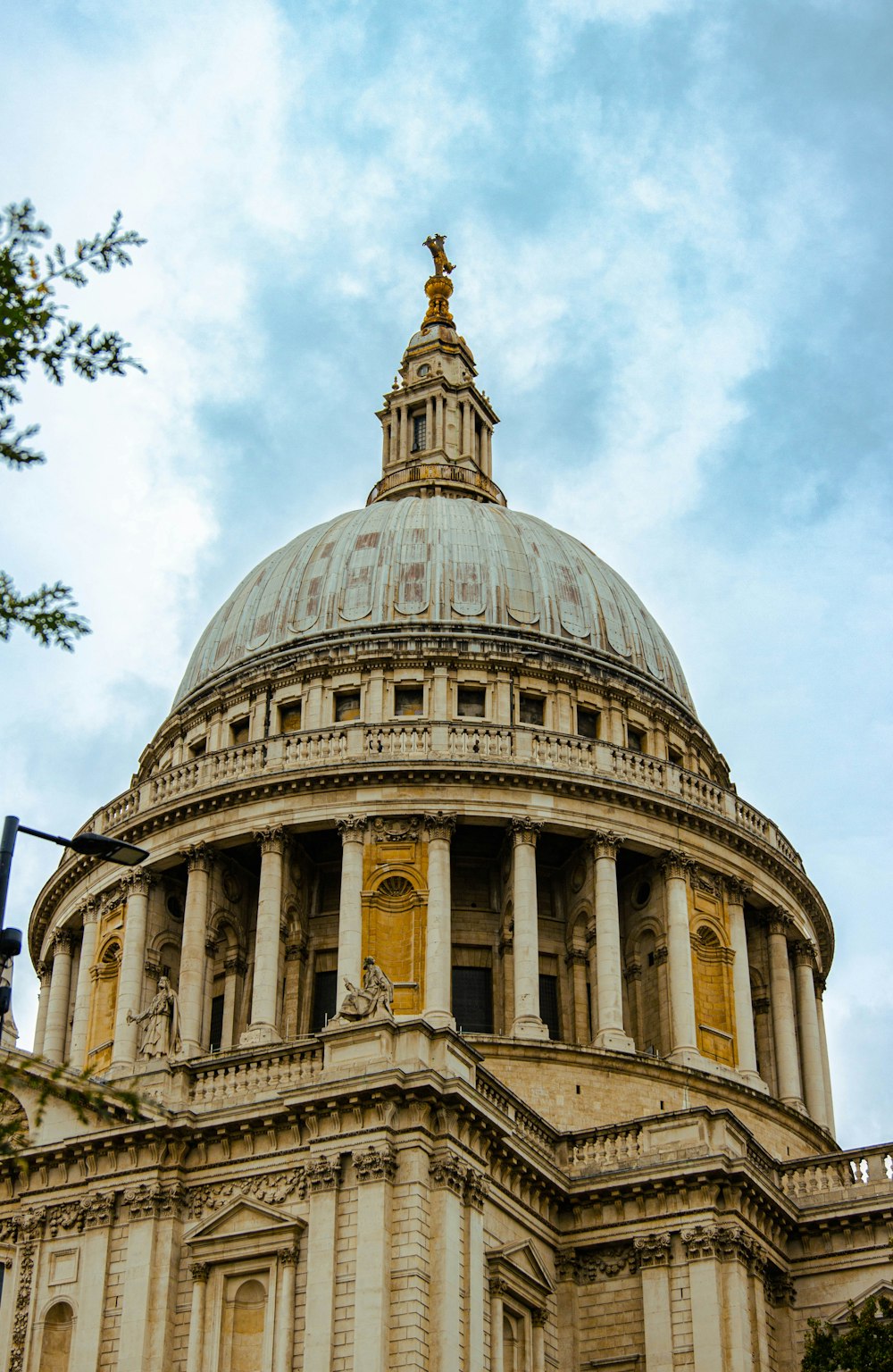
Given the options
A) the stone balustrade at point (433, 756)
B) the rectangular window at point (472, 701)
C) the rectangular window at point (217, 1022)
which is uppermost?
the rectangular window at point (472, 701)

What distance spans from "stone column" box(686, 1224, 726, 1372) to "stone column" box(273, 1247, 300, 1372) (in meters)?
8.06

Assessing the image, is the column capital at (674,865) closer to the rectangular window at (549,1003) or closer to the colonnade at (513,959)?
the colonnade at (513,959)

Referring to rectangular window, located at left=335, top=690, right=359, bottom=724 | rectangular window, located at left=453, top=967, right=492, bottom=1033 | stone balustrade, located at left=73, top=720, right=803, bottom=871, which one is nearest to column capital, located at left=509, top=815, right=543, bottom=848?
stone balustrade, located at left=73, top=720, right=803, bottom=871

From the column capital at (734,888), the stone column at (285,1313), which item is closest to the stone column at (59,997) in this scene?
the column capital at (734,888)

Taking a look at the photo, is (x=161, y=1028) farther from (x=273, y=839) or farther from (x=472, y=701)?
(x=472, y=701)

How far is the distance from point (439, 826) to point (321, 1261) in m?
18.1

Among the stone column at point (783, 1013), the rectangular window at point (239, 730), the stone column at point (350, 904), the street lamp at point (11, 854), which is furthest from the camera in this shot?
the rectangular window at point (239, 730)

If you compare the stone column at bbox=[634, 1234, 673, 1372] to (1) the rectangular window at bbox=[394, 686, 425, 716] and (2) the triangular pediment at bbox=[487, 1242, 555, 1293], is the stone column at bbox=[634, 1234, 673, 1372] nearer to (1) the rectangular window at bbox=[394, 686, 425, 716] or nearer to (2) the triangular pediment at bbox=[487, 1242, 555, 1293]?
(2) the triangular pediment at bbox=[487, 1242, 555, 1293]

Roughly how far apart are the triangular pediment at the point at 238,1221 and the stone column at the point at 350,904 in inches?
499

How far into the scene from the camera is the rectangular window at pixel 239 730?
185 ft

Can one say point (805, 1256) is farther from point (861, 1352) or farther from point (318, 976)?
point (318, 976)

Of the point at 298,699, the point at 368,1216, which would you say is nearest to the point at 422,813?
the point at 298,699

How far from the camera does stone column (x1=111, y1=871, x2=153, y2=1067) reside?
4841cm

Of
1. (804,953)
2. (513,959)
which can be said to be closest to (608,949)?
(513,959)
